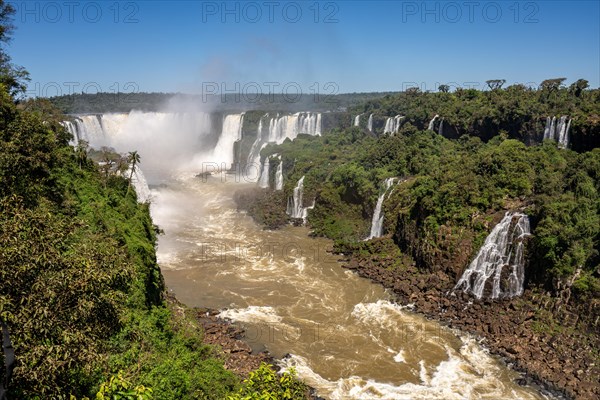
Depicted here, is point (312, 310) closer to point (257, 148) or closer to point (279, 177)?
point (279, 177)

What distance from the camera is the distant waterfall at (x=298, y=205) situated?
44953 mm

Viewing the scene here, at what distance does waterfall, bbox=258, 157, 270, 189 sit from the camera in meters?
55.7

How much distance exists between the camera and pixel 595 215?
2481cm

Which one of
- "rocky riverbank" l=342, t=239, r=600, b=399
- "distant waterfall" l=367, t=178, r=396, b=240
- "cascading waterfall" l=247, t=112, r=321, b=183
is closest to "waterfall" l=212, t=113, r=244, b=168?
"cascading waterfall" l=247, t=112, r=321, b=183

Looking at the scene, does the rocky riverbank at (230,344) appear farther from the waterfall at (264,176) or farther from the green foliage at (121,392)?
the waterfall at (264,176)

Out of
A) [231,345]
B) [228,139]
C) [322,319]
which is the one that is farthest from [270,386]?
[228,139]

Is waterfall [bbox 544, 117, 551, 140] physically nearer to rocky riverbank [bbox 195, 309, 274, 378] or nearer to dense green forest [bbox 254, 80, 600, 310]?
dense green forest [bbox 254, 80, 600, 310]

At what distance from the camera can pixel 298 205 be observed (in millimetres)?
45531

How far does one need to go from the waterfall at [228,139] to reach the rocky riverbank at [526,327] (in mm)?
47160

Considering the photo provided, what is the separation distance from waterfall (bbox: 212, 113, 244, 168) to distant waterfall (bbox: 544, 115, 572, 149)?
4536cm

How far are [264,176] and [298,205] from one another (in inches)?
482

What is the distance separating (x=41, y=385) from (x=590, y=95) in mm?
55185

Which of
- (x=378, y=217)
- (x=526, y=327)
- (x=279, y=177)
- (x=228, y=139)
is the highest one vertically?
(x=228, y=139)

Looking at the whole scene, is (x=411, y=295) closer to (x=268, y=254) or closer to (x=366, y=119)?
(x=268, y=254)
